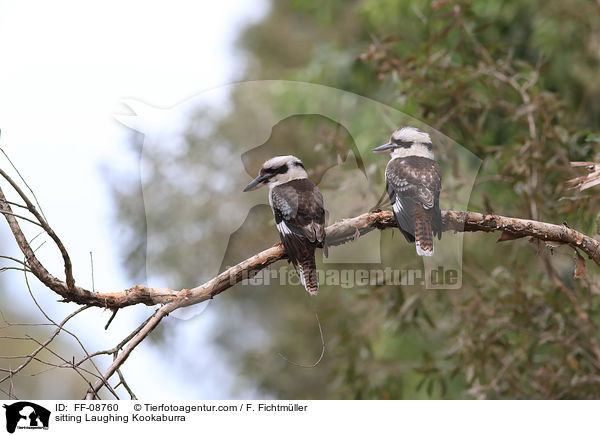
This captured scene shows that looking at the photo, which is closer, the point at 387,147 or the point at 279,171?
the point at 279,171

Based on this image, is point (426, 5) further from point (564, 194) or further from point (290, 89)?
point (290, 89)

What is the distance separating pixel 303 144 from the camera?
215 centimetres

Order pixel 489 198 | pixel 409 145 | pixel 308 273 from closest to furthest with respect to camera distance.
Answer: pixel 308 273
pixel 409 145
pixel 489 198

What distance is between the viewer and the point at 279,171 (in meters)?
1.11

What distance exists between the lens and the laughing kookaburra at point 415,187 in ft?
3.63

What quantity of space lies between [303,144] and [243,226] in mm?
856

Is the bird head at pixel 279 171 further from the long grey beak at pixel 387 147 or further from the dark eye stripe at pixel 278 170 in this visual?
the long grey beak at pixel 387 147

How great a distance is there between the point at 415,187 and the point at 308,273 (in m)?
0.26
